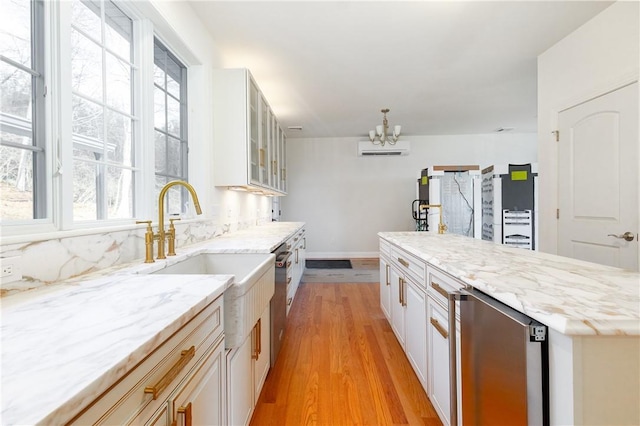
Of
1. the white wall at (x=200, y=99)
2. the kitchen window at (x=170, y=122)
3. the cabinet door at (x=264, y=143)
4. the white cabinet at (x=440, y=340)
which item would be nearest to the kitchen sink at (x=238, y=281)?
the kitchen window at (x=170, y=122)

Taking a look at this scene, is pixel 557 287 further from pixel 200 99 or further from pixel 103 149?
pixel 200 99

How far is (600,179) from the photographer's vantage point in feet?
7.66

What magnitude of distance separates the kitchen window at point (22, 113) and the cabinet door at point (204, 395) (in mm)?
807

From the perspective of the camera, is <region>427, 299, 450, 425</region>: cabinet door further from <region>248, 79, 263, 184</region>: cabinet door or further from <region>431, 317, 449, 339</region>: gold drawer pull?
<region>248, 79, 263, 184</region>: cabinet door

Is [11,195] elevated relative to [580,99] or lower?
lower

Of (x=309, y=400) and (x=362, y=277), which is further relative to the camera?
(x=362, y=277)

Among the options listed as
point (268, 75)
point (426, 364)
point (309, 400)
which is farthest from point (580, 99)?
point (309, 400)

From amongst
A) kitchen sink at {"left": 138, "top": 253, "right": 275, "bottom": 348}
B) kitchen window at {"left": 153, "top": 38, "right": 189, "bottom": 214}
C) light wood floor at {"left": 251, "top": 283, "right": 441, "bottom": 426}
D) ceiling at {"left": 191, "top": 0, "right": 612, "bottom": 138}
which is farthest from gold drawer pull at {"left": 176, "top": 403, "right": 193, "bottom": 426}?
ceiling at {"left": 191, "top": 0, "right": 612, "bottom": 138}

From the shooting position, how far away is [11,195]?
3.12 feet

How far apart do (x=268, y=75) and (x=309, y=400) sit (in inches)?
125

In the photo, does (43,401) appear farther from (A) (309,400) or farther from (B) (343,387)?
(B) (343,387)

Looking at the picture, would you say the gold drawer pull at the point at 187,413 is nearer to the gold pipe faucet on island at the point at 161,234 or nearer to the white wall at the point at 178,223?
the white wall at the point at 178,223

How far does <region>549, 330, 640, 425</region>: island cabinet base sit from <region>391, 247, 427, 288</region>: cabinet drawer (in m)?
Answer: 0.90

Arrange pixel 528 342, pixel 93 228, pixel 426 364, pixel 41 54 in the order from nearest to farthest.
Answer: pixel 528 342
pixel 41 54
pixel 93 228
pixel 426 364
